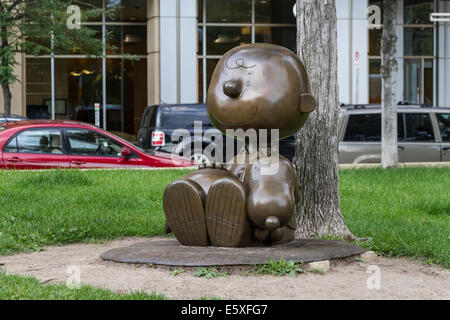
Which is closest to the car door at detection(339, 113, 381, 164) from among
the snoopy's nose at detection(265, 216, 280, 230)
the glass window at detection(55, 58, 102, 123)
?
the snoopy's nose at detection(265, 216, 280, 230)

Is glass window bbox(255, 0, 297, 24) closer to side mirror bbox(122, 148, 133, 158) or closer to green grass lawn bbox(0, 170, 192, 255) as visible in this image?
side mirror bbox(122, 148, 133, 158)

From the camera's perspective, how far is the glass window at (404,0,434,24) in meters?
24.9

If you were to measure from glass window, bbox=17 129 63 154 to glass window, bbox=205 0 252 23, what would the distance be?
12.7 m

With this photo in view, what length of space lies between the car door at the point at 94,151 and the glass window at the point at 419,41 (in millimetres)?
16109

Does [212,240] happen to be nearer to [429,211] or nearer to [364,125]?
[429,211]

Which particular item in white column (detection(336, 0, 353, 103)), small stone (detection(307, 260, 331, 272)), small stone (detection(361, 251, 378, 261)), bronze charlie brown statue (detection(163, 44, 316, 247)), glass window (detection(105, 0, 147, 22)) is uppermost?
glass window (detection(105, 0, 147, 22))

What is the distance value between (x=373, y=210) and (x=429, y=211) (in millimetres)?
666

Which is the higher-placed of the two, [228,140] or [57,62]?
[57,62]

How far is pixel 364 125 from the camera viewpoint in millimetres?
13141

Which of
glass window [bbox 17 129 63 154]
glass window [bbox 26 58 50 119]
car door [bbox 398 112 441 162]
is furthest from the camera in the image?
glass window [bbox 26 58 50 119]

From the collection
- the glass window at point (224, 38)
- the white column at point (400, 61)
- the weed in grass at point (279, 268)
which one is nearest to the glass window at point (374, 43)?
the white column at point (400, 61)

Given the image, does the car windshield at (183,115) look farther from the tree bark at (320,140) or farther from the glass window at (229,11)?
the glass window at (229,11)

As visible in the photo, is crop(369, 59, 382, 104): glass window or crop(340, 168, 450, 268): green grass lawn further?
crop(369, 59, 382, 104): glass window
